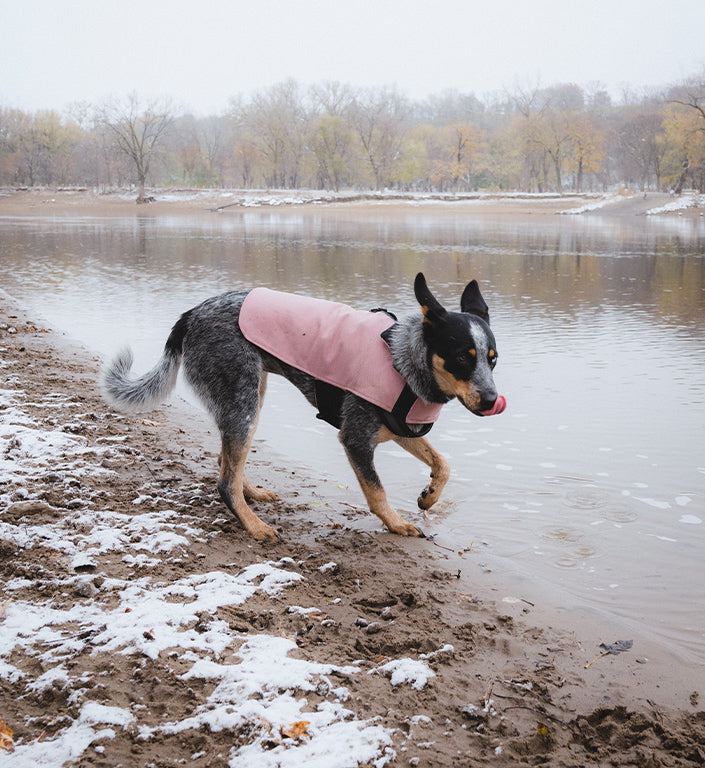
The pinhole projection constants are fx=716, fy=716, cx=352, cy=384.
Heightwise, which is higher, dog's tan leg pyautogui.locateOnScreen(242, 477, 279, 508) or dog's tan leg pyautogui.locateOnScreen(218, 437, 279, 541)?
dog's tan leg pyautogui.locateOnScreen(218, 437, 279, 541)

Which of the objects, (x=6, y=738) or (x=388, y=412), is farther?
(x=388, y=412)

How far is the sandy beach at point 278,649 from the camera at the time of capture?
8.80 feet

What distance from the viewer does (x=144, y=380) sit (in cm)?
535

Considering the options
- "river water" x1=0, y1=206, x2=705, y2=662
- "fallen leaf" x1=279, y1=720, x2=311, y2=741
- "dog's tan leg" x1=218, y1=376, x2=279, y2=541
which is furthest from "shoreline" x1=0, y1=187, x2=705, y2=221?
"fallen leaf" x1=279, y1=720, x2=311, y2=741

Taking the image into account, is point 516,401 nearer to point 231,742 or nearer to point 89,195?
point 231,742

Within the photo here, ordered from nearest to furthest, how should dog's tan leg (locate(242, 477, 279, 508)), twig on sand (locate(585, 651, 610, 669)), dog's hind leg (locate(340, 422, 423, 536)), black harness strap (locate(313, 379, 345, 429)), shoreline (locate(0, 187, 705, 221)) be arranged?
1. twig on sand (locate(585, 651, 610, 669))
2. dog's hind leg (locate(340, 422, 423, 536))
3. black harness strap (locate(313, 379, 345, 429))
4. dog's tan leg (locate(242, 477, 279, 508))
5. shoreline (locate(0, 187, 705, 221))

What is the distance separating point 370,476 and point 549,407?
3.94 m

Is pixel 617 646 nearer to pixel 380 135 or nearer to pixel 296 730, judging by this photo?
pixel 296 730

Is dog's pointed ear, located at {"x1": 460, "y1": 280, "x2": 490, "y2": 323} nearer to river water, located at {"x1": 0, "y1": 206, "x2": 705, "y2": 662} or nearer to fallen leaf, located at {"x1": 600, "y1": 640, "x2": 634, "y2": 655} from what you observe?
river water, located at {"x1": 0, "y1": 206, "x2": 705, "y2": 662}

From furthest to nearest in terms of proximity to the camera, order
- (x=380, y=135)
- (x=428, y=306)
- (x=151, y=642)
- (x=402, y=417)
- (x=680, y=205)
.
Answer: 1. (x=380, y=135)
2. (x=680, y=205)
3. (x=402, y=417)
4. (x=428, y=306)
5. (x=151, y=642)

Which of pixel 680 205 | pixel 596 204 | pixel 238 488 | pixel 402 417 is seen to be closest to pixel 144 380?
pixel 238 488

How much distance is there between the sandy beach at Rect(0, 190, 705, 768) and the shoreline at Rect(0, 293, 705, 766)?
1 centimetres

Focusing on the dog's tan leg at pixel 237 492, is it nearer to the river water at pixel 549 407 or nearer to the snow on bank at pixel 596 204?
the river water at pixel 549 407

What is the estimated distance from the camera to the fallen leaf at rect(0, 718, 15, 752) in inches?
98.2
